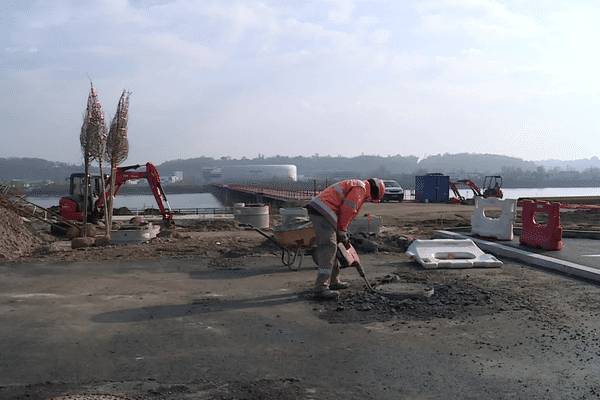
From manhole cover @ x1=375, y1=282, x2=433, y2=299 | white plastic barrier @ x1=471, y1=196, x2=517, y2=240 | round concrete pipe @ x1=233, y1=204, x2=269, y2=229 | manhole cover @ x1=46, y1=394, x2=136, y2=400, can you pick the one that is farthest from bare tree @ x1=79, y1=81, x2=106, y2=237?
manhole cover @ x1=46, y1=394, x2=136, y2=400

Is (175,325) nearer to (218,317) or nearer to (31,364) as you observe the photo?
(218,317)

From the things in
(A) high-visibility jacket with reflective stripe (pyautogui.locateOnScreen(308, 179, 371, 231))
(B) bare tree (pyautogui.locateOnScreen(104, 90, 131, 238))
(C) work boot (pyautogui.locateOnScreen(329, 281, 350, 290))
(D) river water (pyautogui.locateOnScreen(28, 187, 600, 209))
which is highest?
(B) bare tree (pyautogui.locateOnScreen(104, 90, 131, 238))

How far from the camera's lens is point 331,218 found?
25.0ft

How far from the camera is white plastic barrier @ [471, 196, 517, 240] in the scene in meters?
12.9

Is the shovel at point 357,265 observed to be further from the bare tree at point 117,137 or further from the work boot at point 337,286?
the bare tree at point 117,137

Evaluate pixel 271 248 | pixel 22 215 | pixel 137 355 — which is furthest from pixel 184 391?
pixel 22 215

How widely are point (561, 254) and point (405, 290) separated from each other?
5.08 m

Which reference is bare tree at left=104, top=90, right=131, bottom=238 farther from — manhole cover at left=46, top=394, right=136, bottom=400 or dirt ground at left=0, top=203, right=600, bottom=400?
manhole cover at left=46, top=394, right=136, bottom=400

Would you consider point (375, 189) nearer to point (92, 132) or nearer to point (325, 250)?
point (325, 250)

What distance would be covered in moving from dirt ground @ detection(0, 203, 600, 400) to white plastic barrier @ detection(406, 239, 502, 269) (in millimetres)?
284

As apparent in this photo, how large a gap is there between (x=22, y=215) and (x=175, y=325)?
1241 centimetres

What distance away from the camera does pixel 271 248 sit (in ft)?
41.7

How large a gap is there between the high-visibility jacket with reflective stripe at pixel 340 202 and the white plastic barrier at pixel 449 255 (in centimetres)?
293

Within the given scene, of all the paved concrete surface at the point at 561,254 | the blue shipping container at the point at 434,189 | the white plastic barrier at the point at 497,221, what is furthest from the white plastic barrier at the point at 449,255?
the blue shipping container at the point at 434,189
